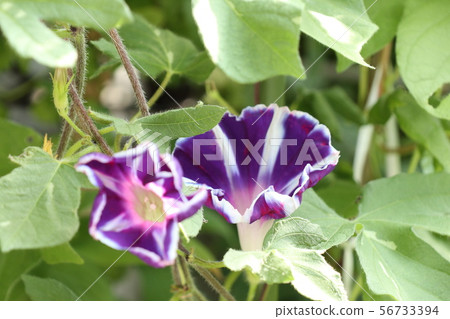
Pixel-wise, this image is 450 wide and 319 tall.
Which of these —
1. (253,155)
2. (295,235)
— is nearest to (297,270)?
(295,235)

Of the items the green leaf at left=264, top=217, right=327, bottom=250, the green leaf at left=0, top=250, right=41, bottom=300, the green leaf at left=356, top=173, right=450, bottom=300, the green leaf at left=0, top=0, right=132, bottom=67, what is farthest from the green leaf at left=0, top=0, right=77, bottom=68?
the green leaf at left=0, top=250, right=41, bottom=300

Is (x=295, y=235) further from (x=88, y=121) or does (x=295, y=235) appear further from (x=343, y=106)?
(x=343, y=106)

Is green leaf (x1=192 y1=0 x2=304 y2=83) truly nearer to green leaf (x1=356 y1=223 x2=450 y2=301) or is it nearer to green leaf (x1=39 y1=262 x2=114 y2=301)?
green leaf (x1=356 y1=223 x2=450 y2=301)

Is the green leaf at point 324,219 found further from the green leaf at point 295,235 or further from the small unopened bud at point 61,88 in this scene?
the small unopened bud at point 61,88

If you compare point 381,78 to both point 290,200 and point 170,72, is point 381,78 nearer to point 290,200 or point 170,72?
point 170,72

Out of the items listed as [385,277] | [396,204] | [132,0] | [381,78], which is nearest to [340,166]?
[381,78]
